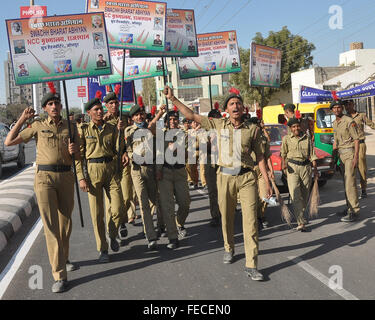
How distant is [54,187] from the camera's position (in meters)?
4.42

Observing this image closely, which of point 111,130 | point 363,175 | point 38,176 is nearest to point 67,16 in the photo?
point 111,130

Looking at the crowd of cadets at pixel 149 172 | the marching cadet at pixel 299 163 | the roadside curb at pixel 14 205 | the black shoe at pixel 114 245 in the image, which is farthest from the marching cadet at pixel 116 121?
the marching cadet at pixel 299 163

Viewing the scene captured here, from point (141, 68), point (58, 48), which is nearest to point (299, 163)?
point (58, 48)

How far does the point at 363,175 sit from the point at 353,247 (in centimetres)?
335

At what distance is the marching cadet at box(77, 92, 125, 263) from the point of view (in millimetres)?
5105

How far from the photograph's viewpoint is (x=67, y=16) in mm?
5449

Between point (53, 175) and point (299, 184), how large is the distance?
3836 millimetres

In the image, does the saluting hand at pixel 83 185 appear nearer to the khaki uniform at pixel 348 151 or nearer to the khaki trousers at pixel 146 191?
the khaki trousers at pixel 146 191

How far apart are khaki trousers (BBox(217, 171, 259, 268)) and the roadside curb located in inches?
131

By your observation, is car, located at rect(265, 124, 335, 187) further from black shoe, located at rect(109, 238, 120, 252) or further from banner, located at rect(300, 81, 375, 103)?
black shoe, located at rect(109, 238, 120, 252)

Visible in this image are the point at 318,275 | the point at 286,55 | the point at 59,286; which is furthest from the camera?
the point at 286,55

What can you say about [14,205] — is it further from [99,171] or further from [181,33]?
[181,33]

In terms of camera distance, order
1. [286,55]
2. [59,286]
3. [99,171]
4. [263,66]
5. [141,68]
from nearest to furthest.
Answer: [59,286] → [99,171] → [263,66] → [141,68] → [286,55]
